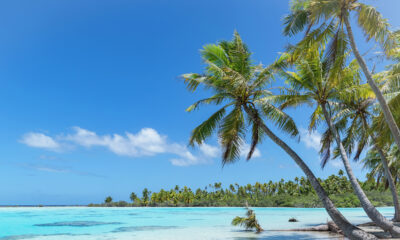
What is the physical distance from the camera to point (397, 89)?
25.9ft

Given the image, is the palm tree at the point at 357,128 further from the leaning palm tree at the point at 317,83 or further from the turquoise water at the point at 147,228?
the turquoise water at the point at 147,228

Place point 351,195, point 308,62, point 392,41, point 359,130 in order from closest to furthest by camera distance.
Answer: point 392,41
point 308,62
point 359,130
point 351,195

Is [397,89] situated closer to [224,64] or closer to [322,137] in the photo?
[322,137]

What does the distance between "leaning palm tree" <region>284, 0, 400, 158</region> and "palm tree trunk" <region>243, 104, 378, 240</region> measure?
2008 mm

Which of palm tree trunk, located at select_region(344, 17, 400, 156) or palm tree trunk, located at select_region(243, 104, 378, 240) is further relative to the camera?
palm tree trunk, located at select_region(344, 17, 400, 156)

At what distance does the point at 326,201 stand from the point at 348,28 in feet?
13.5

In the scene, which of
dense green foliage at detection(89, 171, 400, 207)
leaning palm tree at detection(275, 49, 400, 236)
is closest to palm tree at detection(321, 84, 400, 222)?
leaning palm tree at detection(275, 49, 400, 236)

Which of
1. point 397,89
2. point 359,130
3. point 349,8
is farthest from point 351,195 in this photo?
point 349,8

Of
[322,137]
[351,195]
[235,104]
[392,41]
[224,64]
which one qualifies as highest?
[224,64]

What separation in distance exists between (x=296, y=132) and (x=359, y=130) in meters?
4.29

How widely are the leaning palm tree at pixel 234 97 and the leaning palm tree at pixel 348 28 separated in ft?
5.52

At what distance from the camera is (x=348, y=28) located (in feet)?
21.6

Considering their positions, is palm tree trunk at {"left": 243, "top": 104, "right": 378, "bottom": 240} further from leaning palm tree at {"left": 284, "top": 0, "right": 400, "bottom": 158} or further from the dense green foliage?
the dense green foliage

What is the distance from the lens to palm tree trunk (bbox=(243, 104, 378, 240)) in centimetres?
617
